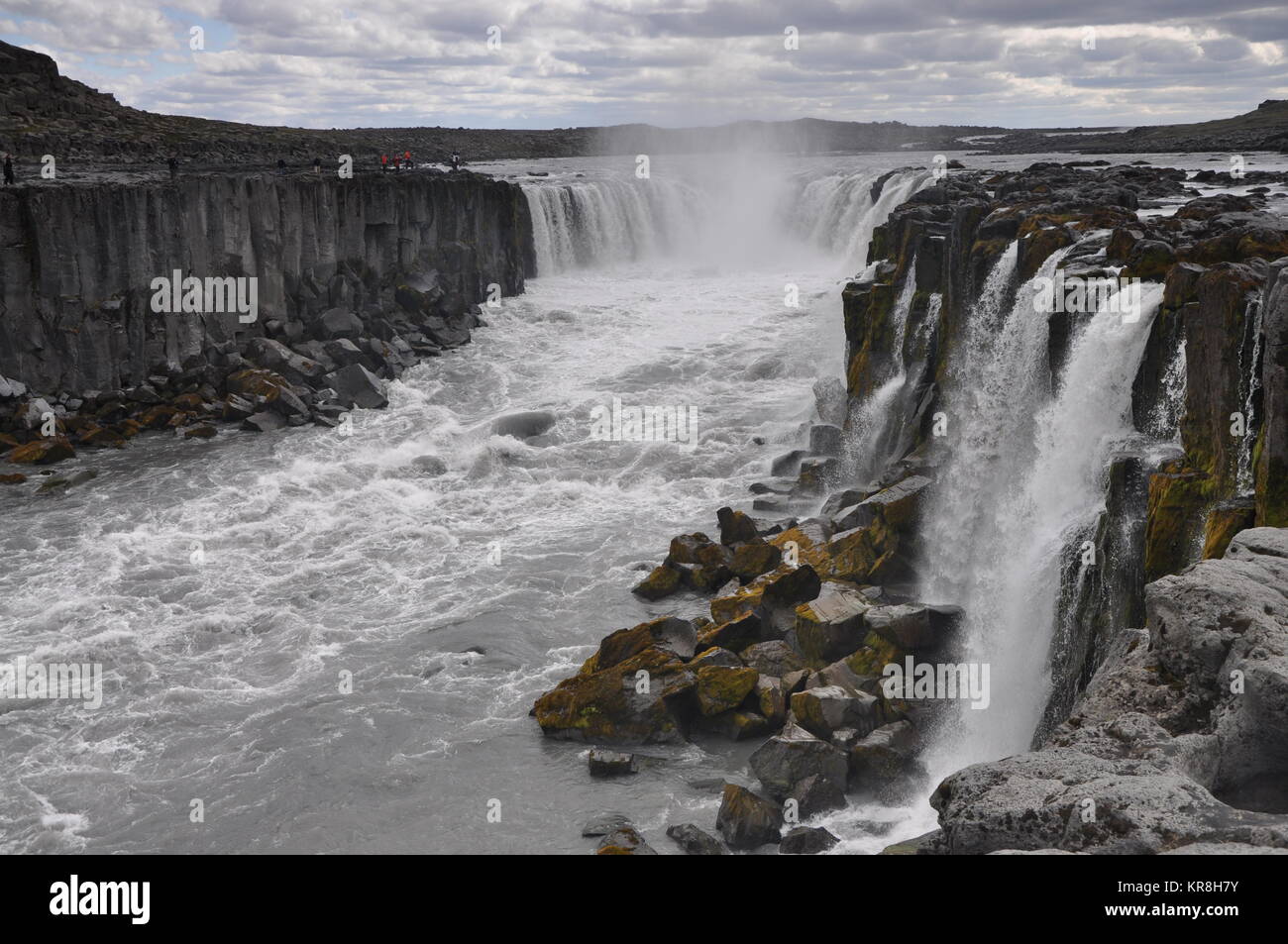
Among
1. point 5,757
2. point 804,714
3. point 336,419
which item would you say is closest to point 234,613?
point 5,757

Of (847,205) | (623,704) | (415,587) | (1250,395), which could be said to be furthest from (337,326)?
(1250,395)

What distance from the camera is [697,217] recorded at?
222 feet

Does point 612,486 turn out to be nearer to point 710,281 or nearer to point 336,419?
point 336,419

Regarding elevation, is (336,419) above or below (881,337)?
below

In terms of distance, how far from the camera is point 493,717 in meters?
19.8

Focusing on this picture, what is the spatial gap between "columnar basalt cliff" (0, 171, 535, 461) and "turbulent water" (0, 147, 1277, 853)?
2.51 meters

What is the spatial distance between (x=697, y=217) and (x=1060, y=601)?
52743mm

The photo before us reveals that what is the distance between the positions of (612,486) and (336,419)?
11235 millimetres

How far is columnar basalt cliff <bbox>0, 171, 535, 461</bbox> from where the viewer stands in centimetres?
3650

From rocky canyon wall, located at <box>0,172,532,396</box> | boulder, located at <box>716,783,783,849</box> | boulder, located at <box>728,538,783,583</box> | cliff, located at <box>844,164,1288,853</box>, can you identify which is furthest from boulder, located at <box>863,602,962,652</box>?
rocky canyon wall, located at <box>0,172,532,396</box>

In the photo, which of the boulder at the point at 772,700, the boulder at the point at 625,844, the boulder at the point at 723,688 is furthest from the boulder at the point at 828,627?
the boulder at the point at 625,844

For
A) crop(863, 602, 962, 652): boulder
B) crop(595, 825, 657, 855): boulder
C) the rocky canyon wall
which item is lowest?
crop(595, 825, 657, 855): boulder

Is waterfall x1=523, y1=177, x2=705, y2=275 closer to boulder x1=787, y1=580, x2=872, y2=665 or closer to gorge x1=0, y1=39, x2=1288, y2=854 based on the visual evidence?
gorge x1=0, y1=39, x2=1288, y2=854
